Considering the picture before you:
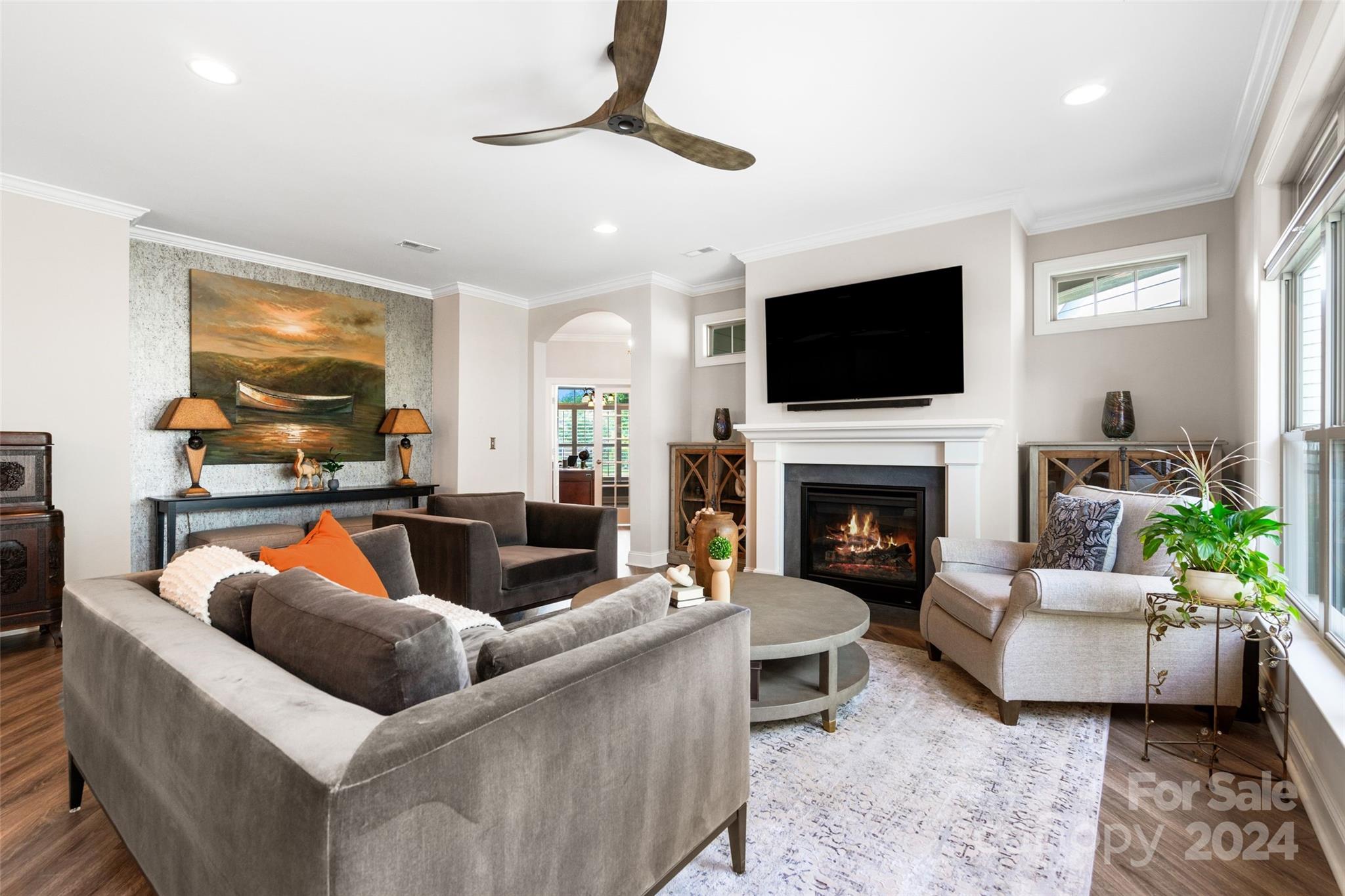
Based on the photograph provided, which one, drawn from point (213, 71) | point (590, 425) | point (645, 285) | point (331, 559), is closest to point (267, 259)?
point (213, 71)

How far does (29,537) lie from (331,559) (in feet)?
8.05

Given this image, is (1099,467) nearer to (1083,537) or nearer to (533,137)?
(1083,537)

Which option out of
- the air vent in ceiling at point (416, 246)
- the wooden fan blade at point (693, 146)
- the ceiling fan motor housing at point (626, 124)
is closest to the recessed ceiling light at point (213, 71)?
the ceiling fan motor housing at point (626, 124)

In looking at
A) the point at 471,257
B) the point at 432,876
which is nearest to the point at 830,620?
the point at 432,876

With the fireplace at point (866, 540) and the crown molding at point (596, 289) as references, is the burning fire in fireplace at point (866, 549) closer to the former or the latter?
the fireplace at point (866, 540)

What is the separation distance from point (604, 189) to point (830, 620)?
8.58 ft

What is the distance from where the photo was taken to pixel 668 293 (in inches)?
219

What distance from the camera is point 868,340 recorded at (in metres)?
4.11

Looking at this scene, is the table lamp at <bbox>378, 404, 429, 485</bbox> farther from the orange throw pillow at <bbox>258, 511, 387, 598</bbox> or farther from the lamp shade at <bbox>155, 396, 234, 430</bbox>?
the orange throw pillow at <bbox>258, 511, 387, 598</bbox>

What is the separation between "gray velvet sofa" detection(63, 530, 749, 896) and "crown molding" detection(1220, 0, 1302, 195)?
268 centimetres

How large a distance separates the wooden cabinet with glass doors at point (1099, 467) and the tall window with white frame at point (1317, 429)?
623mm

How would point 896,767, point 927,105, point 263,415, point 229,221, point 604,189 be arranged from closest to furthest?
point 896,767 < point 927,105 < point 604,189 < point 229,221 < point 263,415

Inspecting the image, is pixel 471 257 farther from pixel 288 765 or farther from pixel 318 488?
pixel 288 765

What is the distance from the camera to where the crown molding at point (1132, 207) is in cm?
353
